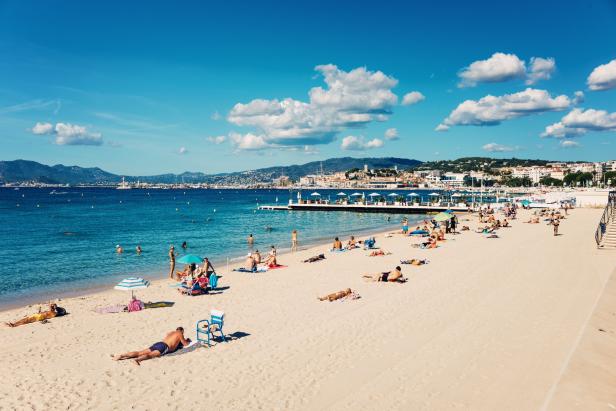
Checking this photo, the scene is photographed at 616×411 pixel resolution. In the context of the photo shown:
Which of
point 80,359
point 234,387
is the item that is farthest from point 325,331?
point 80,359

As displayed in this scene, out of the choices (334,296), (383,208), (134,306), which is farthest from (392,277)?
(383,208)

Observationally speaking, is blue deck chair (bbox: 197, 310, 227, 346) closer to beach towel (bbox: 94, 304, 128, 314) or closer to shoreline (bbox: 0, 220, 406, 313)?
beach towel (bbox: 94, 304, 128, 314)

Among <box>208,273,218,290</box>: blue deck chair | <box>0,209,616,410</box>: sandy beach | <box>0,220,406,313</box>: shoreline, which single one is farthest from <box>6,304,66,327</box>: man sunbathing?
<box>208,273,218,290</box>: blue deck chair

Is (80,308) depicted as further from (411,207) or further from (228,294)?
(411,207)

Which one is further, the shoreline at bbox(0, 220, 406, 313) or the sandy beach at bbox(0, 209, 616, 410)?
the shoreline at bbox(0, 220, 406, 313)

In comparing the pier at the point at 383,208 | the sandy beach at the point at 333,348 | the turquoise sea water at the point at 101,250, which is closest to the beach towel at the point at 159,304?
the sandy beach at the point at 333,348

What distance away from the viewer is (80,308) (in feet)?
45.4

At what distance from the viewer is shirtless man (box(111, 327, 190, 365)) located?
9023 mm

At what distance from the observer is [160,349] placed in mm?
9234

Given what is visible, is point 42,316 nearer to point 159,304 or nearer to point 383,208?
point 159,304

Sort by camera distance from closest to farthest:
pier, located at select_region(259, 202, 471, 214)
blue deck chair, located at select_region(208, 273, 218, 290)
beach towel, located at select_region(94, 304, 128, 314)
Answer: beach towel, located at select_region(94, 304, 128, 314)
blue deck chair, located at select_region(208, 273, 218, 290)
pier, located at select_region(259, 202, 471, 214)

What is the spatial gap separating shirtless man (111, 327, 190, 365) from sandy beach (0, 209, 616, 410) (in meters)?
0.21

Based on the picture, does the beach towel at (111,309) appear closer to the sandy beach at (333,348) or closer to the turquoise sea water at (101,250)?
the sandy beach at (333,348)

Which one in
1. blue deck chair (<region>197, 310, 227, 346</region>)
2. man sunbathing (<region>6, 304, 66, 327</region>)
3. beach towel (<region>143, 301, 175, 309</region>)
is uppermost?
blue deck chair (<region>197, 310, 227, 346</region>)
